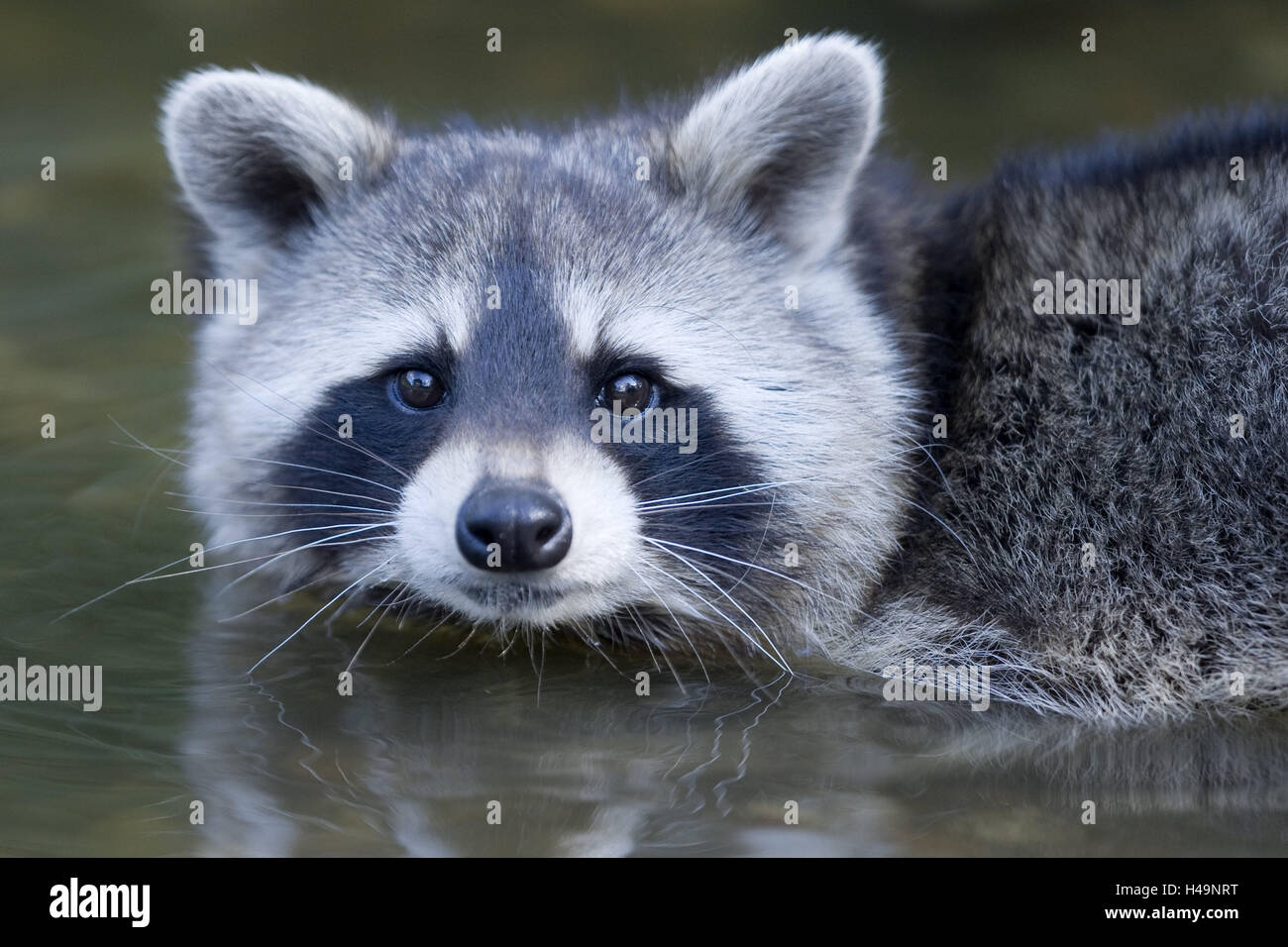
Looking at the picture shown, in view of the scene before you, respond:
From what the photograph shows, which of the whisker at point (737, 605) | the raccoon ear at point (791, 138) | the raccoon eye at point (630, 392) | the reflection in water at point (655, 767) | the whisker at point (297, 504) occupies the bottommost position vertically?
the reflection in water at point (655, 767)

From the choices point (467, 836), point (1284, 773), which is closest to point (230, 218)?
point (467, 836)

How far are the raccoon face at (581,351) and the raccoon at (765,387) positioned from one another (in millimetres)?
12

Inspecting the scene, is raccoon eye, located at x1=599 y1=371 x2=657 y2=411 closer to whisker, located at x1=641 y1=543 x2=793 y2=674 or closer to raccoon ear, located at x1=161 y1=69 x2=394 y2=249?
whisker, located at x1=641 y1=543 x2=793 y2=674

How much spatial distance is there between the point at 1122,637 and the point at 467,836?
2285mm

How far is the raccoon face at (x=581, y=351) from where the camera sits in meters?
4.82

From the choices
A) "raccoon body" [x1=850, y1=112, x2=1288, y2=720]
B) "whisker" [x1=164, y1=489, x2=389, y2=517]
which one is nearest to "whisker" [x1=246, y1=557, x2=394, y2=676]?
"whisker" [x1=164, y1=489, x2=389, y2=517]

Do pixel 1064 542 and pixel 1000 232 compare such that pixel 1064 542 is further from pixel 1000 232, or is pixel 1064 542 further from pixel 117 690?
pixel 117 690

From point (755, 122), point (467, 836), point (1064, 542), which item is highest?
point (755, 122)

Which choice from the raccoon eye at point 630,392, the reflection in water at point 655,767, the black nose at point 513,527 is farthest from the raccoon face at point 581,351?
the reflection in water at point 655,767

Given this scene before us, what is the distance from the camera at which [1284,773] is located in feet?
14.4

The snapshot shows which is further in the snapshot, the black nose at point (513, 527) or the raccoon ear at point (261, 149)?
the raccoon ear at point (261, 149)

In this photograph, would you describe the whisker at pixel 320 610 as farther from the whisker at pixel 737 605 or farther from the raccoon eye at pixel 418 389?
the whisker at pixel 737 605

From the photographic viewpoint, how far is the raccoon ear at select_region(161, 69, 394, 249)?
5.24 meters

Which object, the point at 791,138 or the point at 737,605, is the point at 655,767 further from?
the point at 791,138
